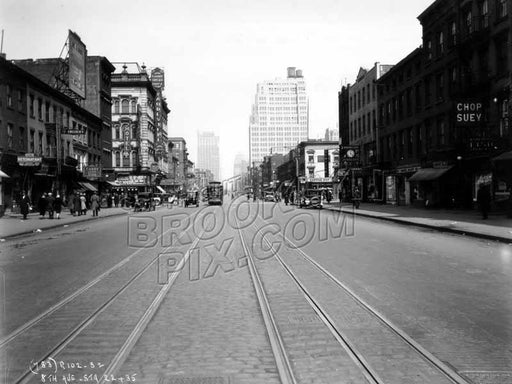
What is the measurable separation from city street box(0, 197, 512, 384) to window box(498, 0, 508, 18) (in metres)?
20.8

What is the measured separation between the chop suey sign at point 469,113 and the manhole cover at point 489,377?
27801mm

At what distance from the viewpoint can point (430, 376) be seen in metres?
4.79

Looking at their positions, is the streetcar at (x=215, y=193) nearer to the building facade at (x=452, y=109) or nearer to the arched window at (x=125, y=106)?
the arched window at (x=125, y=106)

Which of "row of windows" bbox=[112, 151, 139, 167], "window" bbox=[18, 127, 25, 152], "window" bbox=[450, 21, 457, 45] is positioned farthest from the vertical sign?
"window" bbox=[450, 21, 457, 45]

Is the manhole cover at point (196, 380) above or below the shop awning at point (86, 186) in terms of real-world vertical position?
below

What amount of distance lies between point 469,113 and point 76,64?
113ft

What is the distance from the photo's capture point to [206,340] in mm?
5953

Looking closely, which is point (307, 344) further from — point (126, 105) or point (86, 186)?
point (126, 105)

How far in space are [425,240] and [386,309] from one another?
11.1m

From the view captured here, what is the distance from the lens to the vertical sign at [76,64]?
46312 millimetres

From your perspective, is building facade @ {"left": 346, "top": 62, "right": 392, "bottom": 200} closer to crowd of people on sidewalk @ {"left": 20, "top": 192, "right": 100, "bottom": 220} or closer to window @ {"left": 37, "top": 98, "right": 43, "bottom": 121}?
crowd of people on sidewalk @ {"left": 20, "top": 192, "right": 100, "bottom": 220}

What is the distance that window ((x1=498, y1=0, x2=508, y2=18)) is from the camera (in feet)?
96.5

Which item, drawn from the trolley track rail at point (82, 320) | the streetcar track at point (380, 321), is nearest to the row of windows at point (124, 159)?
the trolley track rail at point (82, 320)

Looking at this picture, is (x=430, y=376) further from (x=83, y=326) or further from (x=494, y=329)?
(x=83, y=326)
